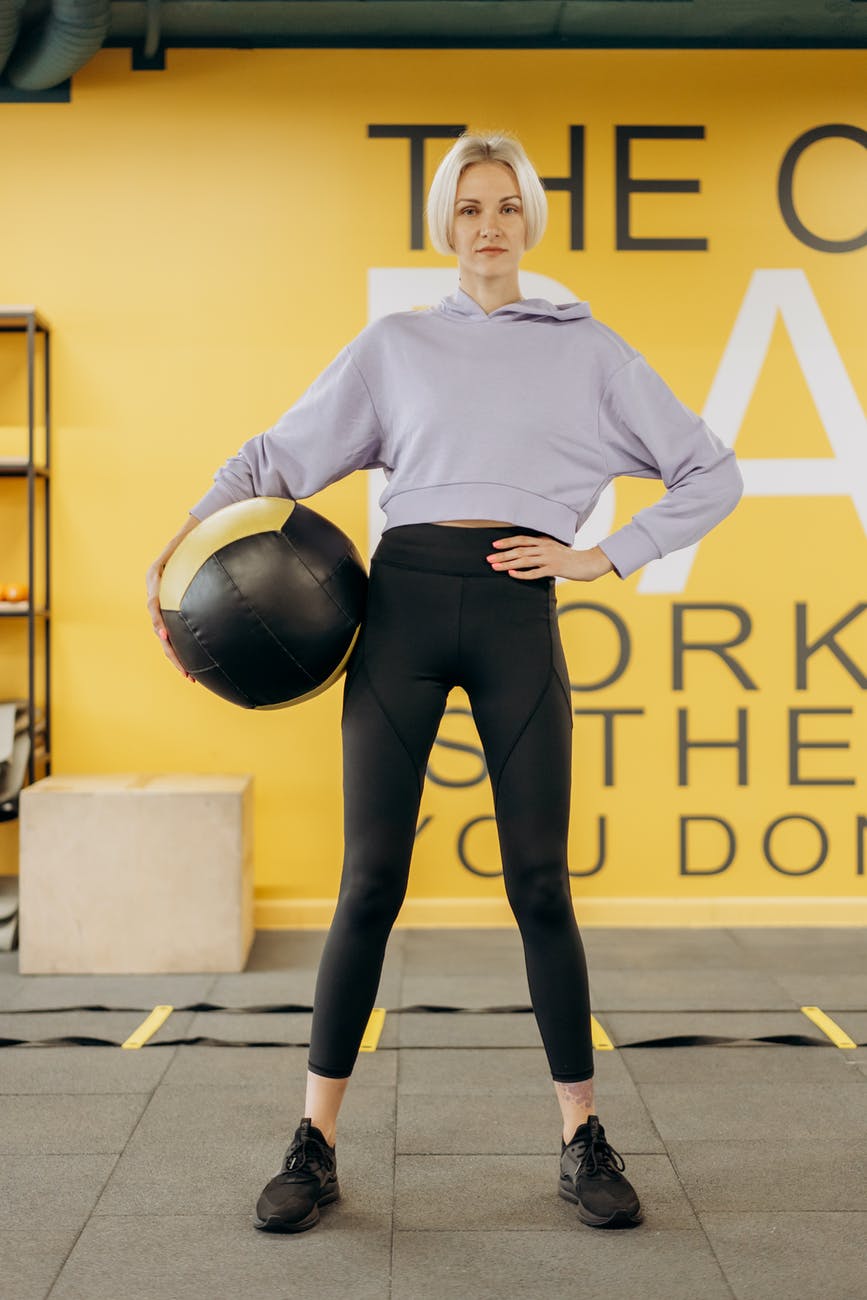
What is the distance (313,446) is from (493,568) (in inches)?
14.3

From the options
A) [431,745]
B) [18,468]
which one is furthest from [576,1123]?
[18,468]

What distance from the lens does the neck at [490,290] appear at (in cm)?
178

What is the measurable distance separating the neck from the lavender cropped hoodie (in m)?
0.01

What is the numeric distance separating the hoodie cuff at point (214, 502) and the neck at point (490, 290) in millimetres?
497

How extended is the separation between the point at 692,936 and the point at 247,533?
2173 mm

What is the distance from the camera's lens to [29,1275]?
1.56 m

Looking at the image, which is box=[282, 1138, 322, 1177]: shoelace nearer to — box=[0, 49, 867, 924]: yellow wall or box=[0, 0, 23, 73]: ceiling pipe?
box=[0, 49, 867, 924]: yellow wall

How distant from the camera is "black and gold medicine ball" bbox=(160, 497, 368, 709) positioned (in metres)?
1.72

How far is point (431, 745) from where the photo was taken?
171cm

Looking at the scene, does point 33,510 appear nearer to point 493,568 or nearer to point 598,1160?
point 493,568

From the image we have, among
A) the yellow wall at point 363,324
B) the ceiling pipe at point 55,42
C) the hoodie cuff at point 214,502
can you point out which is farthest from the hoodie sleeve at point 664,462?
the ceiling pipe at point 55,42

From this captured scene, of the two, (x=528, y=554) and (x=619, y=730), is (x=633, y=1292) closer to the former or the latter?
(x=528, y=554)

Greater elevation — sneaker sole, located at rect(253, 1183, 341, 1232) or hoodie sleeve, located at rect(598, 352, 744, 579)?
hoodie sleeve, located at rect(598, 352, 744, 579)

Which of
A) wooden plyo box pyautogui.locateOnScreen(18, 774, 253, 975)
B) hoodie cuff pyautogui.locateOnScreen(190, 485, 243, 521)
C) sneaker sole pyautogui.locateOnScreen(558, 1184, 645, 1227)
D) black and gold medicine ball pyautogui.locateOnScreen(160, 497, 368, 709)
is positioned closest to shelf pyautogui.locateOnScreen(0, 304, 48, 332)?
wooden plyo box pyautogui.locateOnScreen(18, 774, 253, 975)
